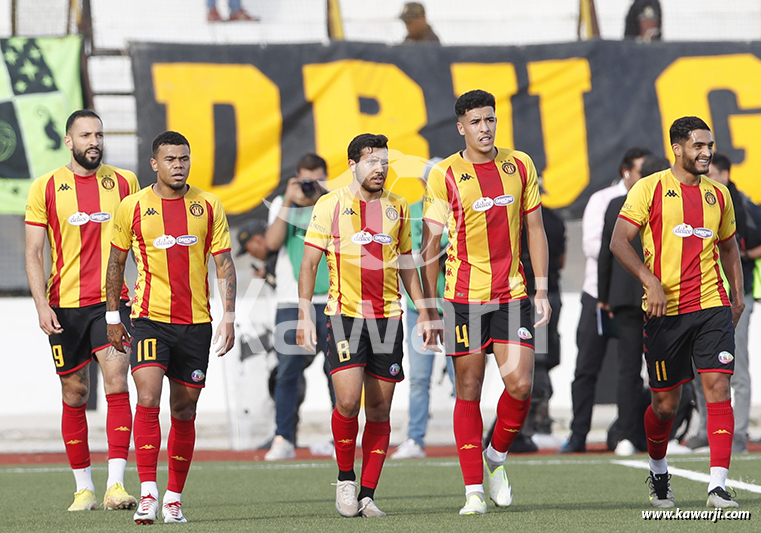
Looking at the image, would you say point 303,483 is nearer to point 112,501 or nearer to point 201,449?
point 112,501

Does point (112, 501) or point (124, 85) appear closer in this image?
point (112, 501)

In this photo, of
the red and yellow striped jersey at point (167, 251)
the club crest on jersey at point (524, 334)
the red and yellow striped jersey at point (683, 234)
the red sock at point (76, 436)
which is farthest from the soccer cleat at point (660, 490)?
the red sock at point (76, 436)

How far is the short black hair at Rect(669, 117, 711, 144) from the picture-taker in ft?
19.1

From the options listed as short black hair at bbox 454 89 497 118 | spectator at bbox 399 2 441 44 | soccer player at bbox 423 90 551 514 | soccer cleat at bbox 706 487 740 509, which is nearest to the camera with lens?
soccer player at bbox 423 90 551 514

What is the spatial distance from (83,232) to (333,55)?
5836mm

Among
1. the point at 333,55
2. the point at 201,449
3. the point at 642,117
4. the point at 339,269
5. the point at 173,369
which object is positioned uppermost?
the point at 333,55

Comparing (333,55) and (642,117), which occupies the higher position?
(333,55)

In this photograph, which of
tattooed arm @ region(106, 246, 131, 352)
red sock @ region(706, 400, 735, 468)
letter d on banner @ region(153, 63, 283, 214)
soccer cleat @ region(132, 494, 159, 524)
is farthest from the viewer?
letter d on banner @ region(153, 63, 283, 214)

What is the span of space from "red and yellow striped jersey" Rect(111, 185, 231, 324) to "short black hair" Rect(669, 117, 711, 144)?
2.49 metres

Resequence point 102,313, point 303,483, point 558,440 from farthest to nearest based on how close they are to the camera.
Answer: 1. point 558,440
2. point 303,483
3. point 102,313

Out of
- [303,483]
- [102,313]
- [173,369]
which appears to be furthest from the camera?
[303,483]

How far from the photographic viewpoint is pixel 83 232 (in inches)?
256

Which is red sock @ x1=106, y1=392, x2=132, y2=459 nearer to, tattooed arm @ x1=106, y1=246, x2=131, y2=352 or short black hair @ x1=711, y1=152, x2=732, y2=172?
tattooed arm @ x1=106, y1=246, x2=131, y2=352

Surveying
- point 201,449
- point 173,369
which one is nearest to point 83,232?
point 173,369
